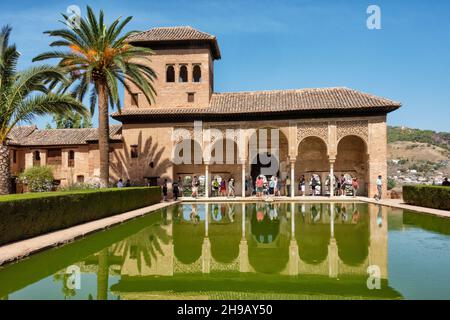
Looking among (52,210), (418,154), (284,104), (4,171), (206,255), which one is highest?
(284,104)

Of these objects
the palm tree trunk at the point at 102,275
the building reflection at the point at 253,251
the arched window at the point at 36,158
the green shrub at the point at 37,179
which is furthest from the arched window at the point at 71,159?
the palm tree trunk at the point at 102,275

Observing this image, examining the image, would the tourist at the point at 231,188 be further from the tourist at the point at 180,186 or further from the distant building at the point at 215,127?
the tourist at the point at 180,186

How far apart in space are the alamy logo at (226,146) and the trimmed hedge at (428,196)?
9736mm

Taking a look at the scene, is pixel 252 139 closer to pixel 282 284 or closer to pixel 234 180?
pixel 234 180

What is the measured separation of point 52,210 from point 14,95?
463 cm

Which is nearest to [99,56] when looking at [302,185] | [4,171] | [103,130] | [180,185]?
[103,130]

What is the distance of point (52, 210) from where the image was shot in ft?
32.9

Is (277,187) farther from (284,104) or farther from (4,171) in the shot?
(4,171)

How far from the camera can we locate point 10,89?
1243cm

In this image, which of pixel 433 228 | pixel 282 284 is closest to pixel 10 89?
pixel 282 284

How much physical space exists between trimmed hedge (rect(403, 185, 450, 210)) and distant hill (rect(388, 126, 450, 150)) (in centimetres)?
7436

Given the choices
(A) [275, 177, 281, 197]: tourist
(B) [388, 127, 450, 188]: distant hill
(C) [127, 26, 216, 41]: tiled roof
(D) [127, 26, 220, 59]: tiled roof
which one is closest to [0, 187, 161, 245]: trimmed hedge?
(A) [275, 177, 281, 197]: tourist

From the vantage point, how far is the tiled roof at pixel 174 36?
25234 mm

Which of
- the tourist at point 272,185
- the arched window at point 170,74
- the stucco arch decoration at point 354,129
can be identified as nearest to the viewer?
the stucco arch decoration at point 354,129
